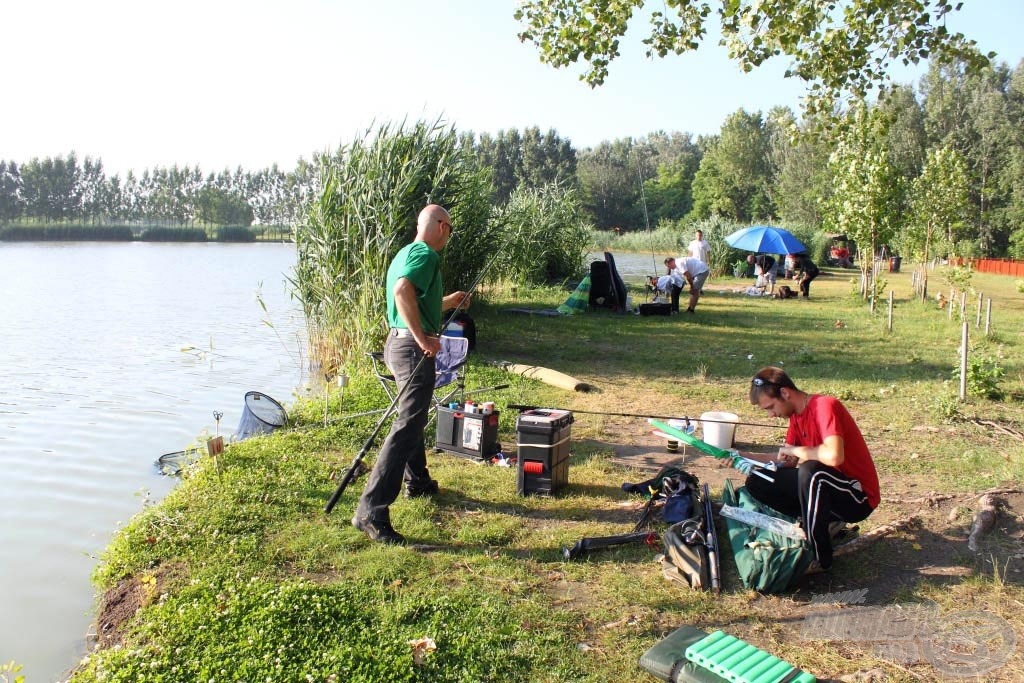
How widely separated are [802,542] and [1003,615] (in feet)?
3.05

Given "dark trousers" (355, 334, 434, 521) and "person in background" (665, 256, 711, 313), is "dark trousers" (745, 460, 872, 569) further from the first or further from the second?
"person in background" (665, 256, 711, 313)

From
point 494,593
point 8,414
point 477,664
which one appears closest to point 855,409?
point 494,593

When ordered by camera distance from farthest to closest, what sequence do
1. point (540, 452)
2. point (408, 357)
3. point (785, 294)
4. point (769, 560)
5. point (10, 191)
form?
1. point (10, 191)
2. point (785, 294)
3. point (540, 452)
4. point (408, 357)
5. point (769, 560)

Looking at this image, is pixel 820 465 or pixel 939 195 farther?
pixel 939 195

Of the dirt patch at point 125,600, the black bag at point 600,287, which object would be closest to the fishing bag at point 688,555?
the dirt patch at point 125,600

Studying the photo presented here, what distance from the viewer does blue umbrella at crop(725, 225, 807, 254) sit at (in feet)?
70.6

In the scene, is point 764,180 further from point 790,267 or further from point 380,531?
point 380,531

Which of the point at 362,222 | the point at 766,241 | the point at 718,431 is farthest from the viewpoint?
the point at 766,241

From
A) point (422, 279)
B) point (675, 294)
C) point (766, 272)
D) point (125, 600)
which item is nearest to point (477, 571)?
point (422, 279)

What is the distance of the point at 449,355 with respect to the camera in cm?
667

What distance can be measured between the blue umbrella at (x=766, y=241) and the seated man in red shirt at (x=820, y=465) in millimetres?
18300

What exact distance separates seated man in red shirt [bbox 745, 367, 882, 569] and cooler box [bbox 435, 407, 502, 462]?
7.71 ft

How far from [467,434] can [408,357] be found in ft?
5.17

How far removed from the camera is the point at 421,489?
511cm
